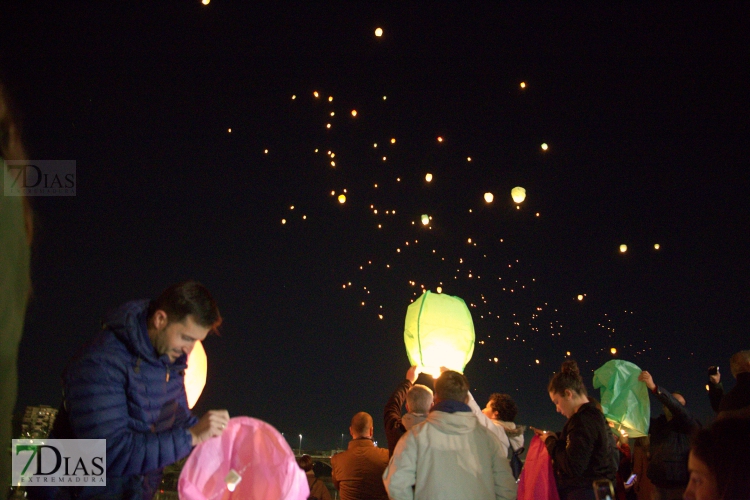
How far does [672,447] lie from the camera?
5.40 meters

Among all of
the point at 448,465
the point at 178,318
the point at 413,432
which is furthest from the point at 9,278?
the point at 448,465

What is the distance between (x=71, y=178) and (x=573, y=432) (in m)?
8.10

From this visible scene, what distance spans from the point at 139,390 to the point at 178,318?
37cm

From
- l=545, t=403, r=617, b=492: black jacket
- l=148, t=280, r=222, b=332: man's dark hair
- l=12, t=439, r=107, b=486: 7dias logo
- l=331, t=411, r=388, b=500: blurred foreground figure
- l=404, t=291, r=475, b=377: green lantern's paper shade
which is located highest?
l=148, t=280, r=222, b=332: man's dark hair

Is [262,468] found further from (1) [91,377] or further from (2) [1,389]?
(2) [1,389]

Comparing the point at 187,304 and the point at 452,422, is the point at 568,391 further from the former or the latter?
the point at 187,304

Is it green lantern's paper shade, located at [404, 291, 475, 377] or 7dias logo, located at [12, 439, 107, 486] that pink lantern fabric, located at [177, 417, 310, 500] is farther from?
green lantern's paper shade, located at [404, 291, 475, 377]

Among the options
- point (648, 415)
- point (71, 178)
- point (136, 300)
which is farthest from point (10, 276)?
point (648, 415)

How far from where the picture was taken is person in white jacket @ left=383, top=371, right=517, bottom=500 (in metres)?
3.58

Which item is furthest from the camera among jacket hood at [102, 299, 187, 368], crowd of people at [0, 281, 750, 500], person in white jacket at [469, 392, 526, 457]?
person in white jacket at [469, 392, 526, 457]

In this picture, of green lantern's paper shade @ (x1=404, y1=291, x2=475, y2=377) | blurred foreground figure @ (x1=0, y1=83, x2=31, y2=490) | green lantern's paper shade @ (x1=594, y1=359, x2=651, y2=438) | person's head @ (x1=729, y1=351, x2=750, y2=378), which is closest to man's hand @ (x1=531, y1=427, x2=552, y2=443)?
green lantern's paper shade @ (x1=404, y1=291, x2=475, y2=377)

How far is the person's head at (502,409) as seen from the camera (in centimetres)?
516

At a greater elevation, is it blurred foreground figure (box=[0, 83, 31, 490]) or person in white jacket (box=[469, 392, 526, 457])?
blurred foreground figure (box=[0, 83, 31, 490])

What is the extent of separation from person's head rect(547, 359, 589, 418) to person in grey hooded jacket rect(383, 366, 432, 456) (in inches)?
42.1
